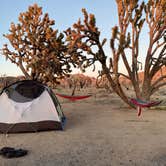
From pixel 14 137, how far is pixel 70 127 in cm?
180

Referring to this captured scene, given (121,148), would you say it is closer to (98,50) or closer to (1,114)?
(1,114)

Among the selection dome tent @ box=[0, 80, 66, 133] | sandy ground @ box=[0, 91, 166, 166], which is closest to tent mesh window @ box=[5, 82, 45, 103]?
dome tent @ box=[0, 80, 66, 133]

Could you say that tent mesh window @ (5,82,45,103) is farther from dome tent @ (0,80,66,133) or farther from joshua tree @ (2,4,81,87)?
joshua tree @ (2,4,81,87)

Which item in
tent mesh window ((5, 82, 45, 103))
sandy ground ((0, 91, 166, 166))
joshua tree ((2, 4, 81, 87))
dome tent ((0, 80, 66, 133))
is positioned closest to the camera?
sandy ground ((0, 91, 166, 166))

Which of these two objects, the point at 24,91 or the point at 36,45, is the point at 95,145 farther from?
the point at 36,45

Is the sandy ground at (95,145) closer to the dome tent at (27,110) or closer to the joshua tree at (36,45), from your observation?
the dome tent at (27,110)

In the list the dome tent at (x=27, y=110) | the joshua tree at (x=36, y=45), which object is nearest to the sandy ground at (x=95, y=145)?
the dome tent at (x=27, y=110)

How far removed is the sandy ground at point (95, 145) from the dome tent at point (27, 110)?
0.25 meters

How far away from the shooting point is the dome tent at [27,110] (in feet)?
20.4

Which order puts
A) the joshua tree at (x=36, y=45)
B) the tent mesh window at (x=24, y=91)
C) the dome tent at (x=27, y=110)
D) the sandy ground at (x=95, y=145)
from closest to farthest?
1. the sandy ground at (x=95, y=145)
2. the dome tent at (x=27, y=110)
3. the tent mesh window at (x=24, y=91)
4. the joshua tree at (x=36, y=45)

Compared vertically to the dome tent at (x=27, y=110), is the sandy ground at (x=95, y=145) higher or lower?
lower

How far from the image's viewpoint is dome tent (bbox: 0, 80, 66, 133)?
622cm

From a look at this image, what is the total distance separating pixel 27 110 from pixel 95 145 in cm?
233

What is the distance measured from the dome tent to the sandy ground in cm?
25
